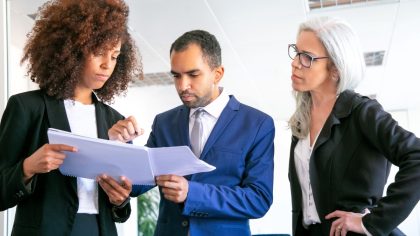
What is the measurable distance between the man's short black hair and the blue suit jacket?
0.66 feet

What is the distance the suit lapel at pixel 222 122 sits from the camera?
164cm

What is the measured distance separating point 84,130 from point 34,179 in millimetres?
239

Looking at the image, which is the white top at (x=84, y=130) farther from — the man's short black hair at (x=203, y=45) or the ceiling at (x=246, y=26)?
the ceiling at (x=246, y=26)

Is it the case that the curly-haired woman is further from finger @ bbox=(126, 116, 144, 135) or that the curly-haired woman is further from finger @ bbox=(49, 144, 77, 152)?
finger @ bbox=(126, 116, 144, 135)

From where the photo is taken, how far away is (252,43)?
5266mm

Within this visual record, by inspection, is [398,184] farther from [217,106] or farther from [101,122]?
[101,122]

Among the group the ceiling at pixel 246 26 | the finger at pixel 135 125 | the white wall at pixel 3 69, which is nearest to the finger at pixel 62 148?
the finger at pixel 135 125

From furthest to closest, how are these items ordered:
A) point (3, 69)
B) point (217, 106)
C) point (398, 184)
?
point (3, 69), point (217, 106), point (398, 184)

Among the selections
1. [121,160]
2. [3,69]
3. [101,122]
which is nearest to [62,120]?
[101,122]

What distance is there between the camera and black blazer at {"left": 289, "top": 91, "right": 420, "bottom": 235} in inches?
55.0

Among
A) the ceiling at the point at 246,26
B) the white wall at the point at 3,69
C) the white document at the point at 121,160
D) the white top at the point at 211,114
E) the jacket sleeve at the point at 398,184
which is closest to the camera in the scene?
the white document at the point at 121,160

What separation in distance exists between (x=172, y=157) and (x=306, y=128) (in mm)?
610

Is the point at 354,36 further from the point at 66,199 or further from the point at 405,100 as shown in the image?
the point at 405,100

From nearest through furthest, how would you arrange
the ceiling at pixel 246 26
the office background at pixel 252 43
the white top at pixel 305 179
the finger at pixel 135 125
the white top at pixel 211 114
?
the finger at pixel 135 125 → the white top at pixel 305 179 → the white top at pixel 211 114 → the office background at pixel 252 43 → the ceiling at pixel 246 26
